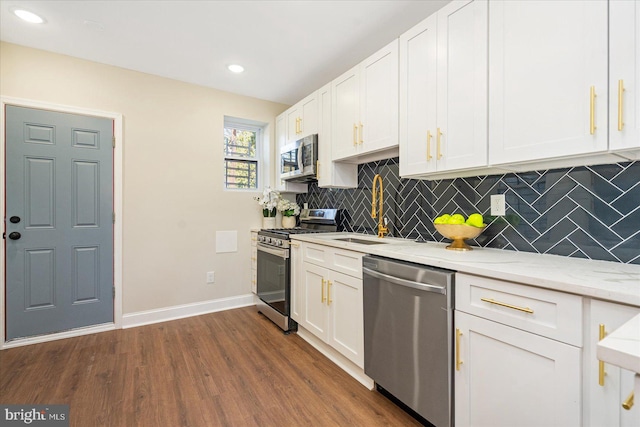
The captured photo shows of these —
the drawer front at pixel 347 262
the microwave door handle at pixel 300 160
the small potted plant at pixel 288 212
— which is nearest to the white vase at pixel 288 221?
the small potted plant at pixel 288 212

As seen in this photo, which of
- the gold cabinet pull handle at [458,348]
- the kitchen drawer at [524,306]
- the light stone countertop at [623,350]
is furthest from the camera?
the gold cabinet pull handle at [458,348]

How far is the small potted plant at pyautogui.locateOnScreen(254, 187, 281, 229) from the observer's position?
12.3ft

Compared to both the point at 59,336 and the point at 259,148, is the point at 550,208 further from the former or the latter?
the point at 59,336

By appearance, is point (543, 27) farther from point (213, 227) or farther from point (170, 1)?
point (213, 227)

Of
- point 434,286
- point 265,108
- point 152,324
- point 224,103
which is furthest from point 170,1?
point 152,324

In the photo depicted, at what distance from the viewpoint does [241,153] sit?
3.91m

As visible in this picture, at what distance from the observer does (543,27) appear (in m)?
1.35

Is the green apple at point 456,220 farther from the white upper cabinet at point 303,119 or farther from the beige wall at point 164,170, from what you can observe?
the beige wall at point 164,170

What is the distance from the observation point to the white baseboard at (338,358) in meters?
1.99

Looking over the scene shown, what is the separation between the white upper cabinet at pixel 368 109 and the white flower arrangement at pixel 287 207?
123 cm

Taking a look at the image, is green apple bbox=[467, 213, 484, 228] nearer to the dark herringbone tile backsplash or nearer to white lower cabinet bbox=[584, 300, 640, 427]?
the dark herringbone tile backsplash

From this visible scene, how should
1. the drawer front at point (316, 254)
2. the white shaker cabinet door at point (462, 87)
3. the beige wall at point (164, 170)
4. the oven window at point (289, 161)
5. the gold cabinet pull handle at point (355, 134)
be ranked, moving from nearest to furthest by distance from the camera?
1. the white shaker cabinet door at point (462, 87)
2. the drawer front at point (316, 254)
3. the gold cabinet pull handle at point (355, 134)
4. the beige wall at point (164, 170)
5. the oven window at point (289, 161)

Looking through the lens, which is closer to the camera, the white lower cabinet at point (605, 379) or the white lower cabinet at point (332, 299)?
the white lower cabinet at point (605, 379)

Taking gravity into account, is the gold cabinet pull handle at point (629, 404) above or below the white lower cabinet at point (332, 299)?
above
